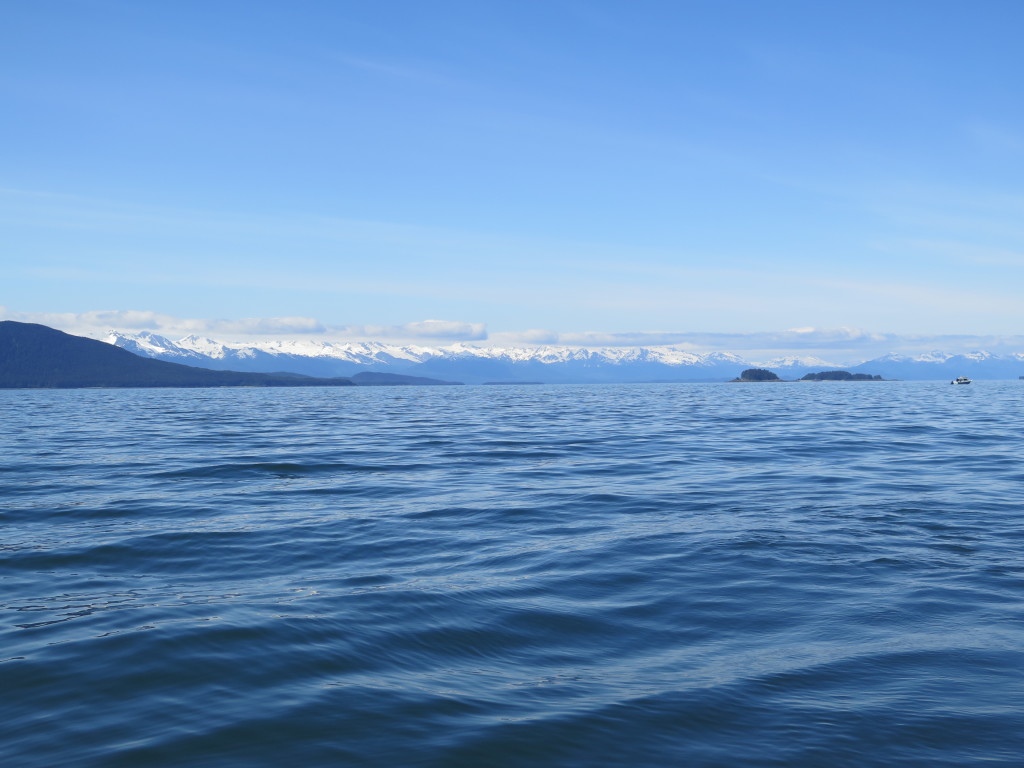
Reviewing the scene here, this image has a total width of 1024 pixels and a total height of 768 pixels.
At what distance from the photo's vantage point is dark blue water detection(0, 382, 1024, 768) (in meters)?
6.25

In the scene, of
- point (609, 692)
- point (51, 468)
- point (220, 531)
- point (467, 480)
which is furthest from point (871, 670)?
point (51, 468)

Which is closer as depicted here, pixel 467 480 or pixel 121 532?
pixel 121 532

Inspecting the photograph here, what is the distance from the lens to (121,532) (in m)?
14.4

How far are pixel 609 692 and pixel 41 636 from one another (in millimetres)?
6372

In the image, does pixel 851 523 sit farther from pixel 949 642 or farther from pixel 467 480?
pixel 467 480

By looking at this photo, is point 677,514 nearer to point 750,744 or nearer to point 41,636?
point 750,744

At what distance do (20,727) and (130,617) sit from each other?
298 centimetres

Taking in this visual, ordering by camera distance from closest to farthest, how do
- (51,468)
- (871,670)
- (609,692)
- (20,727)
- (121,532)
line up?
(20,727)
(609,692)
(871,670)
(121,532)
(51,468)

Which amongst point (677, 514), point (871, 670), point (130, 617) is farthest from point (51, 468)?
point (871, 670)

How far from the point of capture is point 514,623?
362 inches

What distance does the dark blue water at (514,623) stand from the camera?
246 inches

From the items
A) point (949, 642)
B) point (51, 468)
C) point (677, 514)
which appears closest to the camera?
point (949, 642)

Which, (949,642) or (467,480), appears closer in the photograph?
(949,642)

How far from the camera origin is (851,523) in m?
15.0
